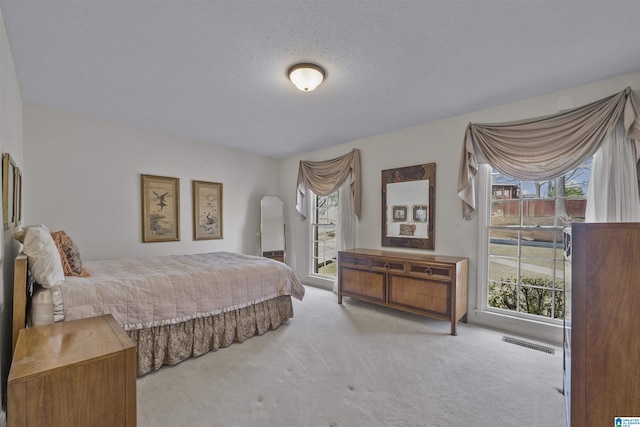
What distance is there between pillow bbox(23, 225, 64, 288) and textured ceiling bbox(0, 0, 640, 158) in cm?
139

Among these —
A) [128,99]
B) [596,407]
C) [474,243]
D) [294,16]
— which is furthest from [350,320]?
[128,99]

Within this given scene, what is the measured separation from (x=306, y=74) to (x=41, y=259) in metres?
2.28

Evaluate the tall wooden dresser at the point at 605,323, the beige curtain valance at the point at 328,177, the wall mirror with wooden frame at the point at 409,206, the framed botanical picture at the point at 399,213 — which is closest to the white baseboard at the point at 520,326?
the wall mirror with wooden frame at the point at 409,206

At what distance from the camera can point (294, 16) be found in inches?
66.2

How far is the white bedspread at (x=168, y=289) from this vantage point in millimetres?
1948

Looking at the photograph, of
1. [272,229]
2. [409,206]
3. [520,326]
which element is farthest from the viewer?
[272,229]

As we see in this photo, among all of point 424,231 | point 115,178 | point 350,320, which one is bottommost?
point 350,320

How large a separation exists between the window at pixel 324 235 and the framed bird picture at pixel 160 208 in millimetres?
2281

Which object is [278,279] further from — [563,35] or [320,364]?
[563,35]

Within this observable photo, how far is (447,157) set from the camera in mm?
3365

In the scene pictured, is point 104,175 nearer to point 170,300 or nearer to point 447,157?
point 170,300

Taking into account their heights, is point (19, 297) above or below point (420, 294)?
above

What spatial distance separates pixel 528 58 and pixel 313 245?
3874 mm

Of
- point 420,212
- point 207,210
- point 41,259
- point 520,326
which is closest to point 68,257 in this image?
point 41,259
